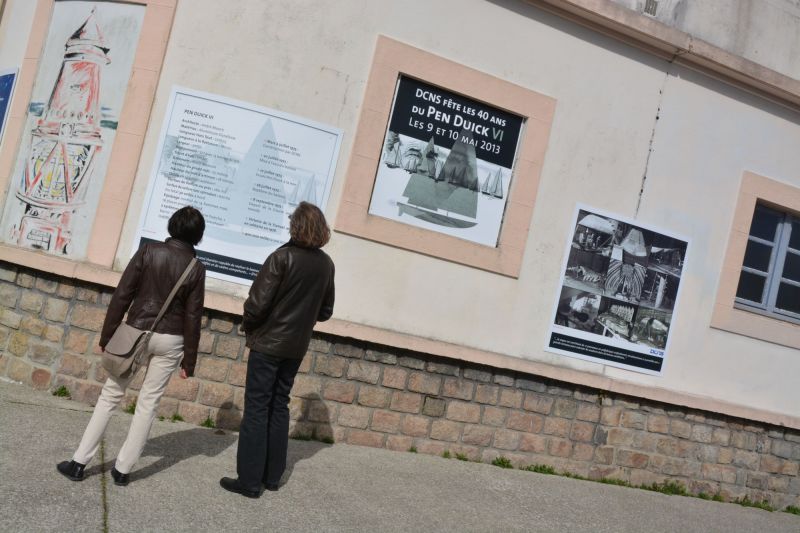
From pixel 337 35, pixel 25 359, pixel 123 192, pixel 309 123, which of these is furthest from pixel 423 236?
pixel 25 359

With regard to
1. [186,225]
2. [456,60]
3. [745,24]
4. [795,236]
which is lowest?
[186,225]

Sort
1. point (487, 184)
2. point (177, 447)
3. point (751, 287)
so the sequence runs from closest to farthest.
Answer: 1. point (177, 447)
2. point (487, 184)
3. point (751, 287)

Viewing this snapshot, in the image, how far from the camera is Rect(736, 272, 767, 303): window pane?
29.5 ft

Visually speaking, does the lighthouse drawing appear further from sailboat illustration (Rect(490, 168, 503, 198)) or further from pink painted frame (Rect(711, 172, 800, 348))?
pink painted frame (Rect(711, 172, 800, 348))

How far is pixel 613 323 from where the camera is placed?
8305mm

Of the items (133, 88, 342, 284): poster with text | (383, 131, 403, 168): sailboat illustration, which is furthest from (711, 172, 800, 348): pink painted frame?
(133, 88, 342, 284): poster with text

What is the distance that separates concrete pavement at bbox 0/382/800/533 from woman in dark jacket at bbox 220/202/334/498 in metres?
0.31

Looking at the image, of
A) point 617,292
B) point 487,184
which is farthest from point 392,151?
point 617,292

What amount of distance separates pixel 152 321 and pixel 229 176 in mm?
2343

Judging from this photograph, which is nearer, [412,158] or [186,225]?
[186,225]

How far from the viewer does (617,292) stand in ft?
27.3

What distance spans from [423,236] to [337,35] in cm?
194

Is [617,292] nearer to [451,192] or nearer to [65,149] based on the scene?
[451,192]

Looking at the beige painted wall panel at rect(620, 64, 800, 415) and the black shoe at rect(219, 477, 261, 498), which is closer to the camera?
the black shoe at rect(219, 477, 261, 498)
